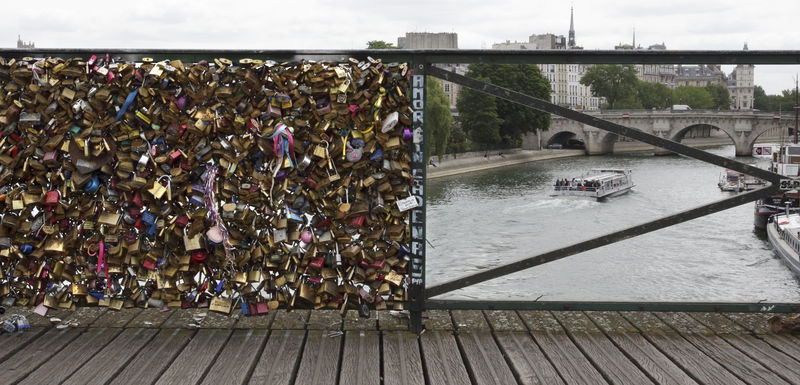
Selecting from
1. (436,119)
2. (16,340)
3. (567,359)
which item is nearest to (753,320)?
(567,359)

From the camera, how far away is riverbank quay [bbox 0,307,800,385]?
291 cm

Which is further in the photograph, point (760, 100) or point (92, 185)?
point (760, 100)

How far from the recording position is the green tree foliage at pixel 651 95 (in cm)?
9694

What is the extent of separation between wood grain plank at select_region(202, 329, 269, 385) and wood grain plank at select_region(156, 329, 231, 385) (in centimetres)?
3

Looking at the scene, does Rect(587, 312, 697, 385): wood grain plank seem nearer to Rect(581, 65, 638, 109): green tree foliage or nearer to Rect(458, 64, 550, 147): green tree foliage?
Rect(458, 64, 550, 147): green tree foliage

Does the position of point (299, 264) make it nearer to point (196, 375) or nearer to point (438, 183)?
point (196, 375)

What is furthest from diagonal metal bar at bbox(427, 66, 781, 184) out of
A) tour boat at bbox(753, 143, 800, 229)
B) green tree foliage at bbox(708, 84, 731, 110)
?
green tree foliage at bbox(708, 84, 731, 110)

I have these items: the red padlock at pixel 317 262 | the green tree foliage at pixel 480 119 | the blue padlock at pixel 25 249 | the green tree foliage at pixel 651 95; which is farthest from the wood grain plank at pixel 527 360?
the green tree foliage at pixel 651 95

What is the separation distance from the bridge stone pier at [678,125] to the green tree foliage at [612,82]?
17.2 metres

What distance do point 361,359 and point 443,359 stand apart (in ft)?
0.93

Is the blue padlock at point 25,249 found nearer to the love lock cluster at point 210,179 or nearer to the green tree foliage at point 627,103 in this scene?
the love lock cluster at point 210,179

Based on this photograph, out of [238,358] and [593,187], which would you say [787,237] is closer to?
[593,187]

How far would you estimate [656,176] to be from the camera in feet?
160

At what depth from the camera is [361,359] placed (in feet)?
10.1
